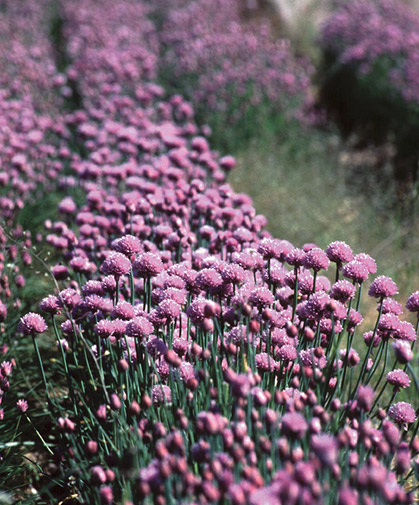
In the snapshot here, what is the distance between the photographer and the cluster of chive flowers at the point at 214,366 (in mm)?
1528

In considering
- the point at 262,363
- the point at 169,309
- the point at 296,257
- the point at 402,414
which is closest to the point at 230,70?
the point at 296,257

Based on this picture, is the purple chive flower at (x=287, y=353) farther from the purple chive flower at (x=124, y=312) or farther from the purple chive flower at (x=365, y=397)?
the purple chive flower at (x=124, y=312)

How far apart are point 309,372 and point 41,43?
754cm

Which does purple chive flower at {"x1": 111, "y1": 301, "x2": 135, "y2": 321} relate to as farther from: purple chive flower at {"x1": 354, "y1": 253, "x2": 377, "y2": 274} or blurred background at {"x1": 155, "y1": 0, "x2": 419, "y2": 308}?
blurred background at {"x1": 155, "y1": 0, "x2": 419, "y2": 308}

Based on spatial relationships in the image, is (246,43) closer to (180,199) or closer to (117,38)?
(117,38)

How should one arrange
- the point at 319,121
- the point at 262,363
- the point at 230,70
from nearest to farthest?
1. the point at 262,363
2. the point at 230,70
3. the point at 319,121

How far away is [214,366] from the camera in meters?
2.04

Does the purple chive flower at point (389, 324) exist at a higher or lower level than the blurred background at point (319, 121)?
lower

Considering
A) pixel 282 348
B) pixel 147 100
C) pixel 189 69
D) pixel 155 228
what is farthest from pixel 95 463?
pixel 189 69

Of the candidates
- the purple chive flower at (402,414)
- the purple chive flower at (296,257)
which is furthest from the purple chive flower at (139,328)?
the purple chive flower at (402,414)

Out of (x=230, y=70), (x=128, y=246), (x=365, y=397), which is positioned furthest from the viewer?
(x=230, y=70)

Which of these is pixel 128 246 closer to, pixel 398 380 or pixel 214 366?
pixel 214 366

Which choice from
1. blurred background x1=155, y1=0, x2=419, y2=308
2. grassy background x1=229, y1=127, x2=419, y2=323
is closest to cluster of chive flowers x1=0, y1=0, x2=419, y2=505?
grassy background x1=229, y1=127, x2=419, y2=323

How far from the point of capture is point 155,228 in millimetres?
3244
